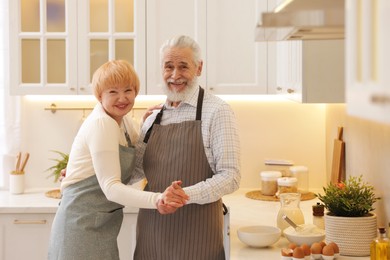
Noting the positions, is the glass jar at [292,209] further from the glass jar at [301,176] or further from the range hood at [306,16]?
the glass jar at [301,176]

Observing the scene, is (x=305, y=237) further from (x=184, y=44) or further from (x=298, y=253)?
(x=184, y=44)

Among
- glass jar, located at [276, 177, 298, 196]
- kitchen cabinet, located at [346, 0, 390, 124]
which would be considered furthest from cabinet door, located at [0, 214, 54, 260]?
kitchen cabinet, located at [346, 0, 390, 124]

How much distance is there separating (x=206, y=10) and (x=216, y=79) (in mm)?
409

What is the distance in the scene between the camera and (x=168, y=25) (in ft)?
12.6

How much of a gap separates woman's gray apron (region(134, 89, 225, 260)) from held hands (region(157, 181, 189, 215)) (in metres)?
0.26

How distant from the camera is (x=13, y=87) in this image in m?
3.88

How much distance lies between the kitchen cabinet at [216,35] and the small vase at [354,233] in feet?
5.52

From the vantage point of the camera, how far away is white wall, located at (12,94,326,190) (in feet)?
13.8

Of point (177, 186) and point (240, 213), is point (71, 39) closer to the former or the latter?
point (240, 213)

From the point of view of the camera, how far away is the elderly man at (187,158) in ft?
8.41

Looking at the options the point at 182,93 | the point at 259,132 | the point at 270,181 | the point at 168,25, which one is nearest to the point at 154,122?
the point at 182,93

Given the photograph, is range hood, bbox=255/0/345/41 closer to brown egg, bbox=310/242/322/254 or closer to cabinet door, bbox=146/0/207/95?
brown egg, bbox=310/242/322/254

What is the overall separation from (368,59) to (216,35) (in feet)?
9.76

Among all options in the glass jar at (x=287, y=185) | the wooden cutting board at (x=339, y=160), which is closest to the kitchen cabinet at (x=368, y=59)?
the wooden cutting board at (x=339, y=160)
